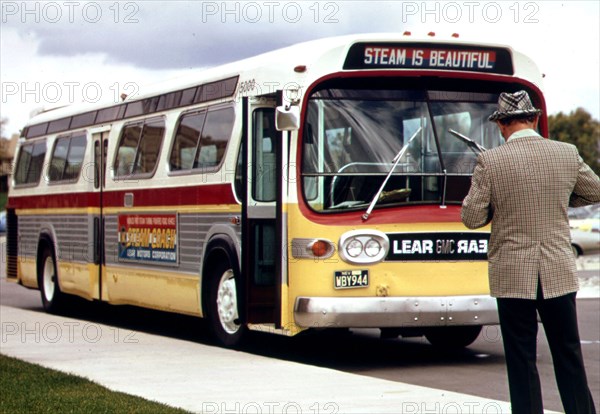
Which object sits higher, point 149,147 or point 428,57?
point 428,57

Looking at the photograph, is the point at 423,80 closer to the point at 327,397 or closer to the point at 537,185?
the point at 327,397

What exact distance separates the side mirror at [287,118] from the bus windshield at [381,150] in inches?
9.9

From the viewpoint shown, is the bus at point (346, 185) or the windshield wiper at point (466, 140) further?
the windshield wiper at point (466, 140)

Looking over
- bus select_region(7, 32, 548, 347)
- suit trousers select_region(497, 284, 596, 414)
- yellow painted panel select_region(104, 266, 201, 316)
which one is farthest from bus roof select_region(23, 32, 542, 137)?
suit trousers select_region(497, 284, 596, 414)

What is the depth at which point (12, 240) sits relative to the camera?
21969 millimetres

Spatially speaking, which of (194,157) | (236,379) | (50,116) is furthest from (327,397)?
(50,116)

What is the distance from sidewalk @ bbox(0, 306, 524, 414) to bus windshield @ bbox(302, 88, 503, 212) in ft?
5.60

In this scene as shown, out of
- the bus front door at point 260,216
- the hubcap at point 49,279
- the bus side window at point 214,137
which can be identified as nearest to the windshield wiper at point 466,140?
the bus front door at point 260,216

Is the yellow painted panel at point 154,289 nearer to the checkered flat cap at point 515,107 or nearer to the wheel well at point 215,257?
the wheel well at point 215,257

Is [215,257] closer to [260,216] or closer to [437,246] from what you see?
[260,216]

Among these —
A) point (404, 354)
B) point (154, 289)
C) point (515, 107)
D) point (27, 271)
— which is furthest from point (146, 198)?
point (515, 107)

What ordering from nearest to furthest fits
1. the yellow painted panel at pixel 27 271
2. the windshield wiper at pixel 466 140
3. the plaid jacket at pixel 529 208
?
the plaid jacket at pixel 529 208 < the windshield wiper at pixel 466 140 < the yellow painted panel at pixel 27 271

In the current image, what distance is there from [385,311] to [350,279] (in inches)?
16.8

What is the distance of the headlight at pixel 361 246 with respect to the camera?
12.4 m
